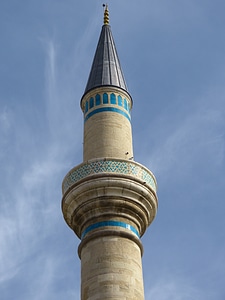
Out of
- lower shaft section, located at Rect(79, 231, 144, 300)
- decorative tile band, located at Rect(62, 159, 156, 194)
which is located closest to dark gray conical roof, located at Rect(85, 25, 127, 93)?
decorative tile band, located at Rect(62, 159, 156, 194)

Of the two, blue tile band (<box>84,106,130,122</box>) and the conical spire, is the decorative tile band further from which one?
the conical spire

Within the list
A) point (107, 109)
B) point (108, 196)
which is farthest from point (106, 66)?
point (108, 196)

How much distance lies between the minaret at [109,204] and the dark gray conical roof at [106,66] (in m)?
0.71

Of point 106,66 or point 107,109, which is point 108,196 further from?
point 106,66

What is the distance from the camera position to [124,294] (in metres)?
11.7

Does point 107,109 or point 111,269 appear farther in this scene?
point 107,109

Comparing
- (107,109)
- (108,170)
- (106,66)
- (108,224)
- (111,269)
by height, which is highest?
(106,66)

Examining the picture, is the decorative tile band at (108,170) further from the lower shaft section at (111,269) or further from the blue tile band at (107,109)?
the blue tile band at (107,109)

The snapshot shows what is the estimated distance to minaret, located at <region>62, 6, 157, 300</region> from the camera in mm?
12031

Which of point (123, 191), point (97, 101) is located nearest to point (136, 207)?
point (123, 191)

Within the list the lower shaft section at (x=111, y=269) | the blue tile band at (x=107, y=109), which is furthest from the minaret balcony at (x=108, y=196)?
the blue tile band at (x=107, y=109)

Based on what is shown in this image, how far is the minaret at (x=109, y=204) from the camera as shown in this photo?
1203 centimetres

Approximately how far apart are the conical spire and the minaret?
0.71 metres

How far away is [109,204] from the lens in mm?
12961
